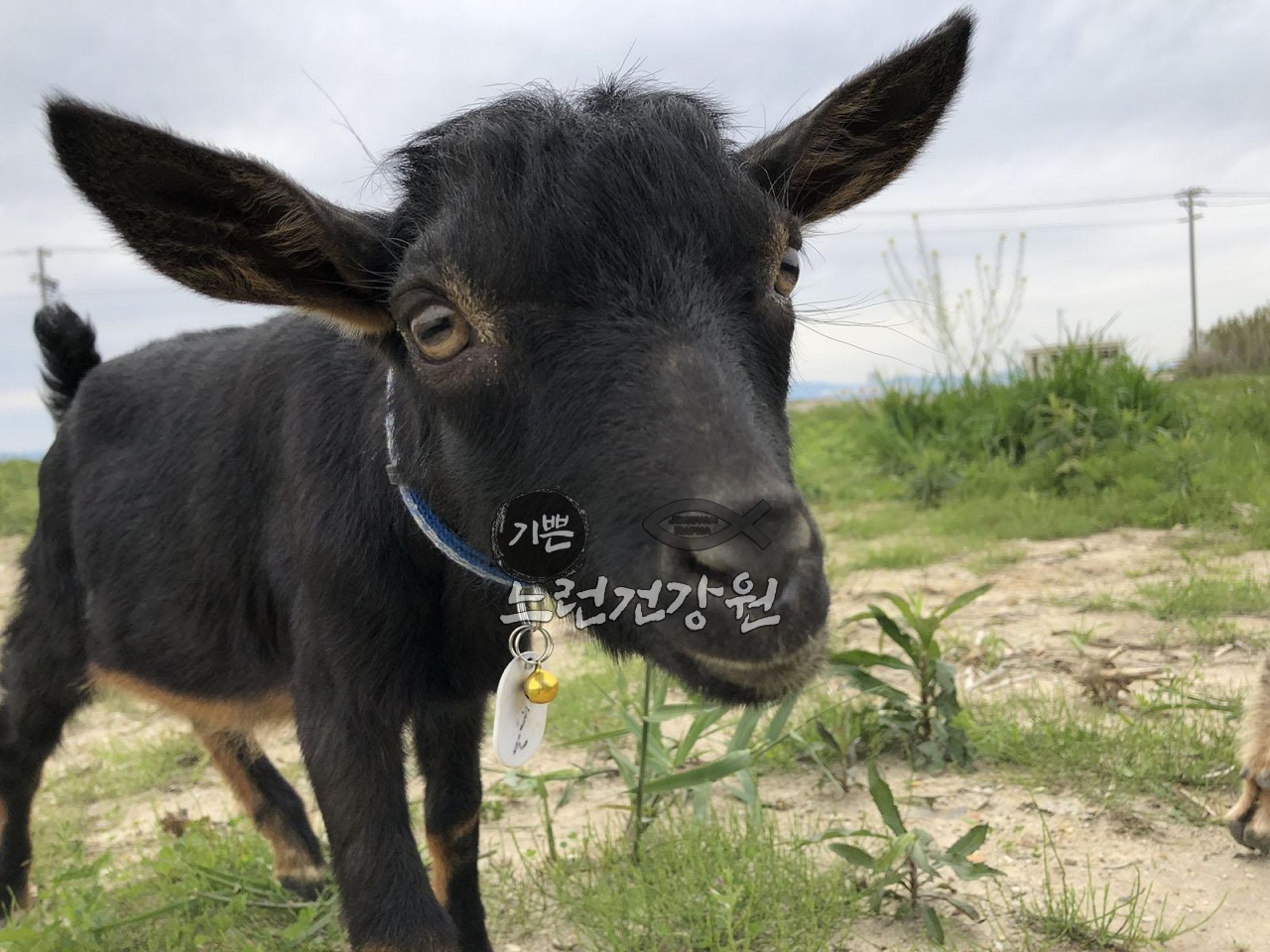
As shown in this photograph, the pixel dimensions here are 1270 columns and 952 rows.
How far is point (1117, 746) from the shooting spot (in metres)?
3.46

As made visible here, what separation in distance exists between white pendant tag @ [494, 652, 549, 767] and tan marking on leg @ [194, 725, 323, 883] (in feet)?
5.61

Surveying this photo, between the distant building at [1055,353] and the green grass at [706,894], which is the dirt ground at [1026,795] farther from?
the distant building at [1055,353]

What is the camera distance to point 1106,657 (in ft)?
14.1

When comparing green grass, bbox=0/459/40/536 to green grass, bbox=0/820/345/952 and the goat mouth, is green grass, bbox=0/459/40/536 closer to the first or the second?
green grass, bbox=0/820/345/952

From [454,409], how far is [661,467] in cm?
55

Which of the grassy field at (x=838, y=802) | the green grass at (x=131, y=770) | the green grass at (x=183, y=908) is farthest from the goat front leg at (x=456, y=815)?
the green grass at (x=131, y=770)

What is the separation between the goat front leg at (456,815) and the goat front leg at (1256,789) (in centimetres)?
219

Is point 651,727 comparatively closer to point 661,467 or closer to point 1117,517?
point 661,467

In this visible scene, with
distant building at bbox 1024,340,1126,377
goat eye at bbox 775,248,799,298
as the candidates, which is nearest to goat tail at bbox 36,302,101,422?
goat eye at bbox 775,248,799,298

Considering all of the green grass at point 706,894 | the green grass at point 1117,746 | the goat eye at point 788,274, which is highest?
the goat eye at point 788,274

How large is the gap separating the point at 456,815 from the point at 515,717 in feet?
2.62

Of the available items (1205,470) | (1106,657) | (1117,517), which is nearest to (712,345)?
(1106,657)

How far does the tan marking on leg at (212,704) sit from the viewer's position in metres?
3.22

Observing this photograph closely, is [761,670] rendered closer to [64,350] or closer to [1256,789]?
[1256,789]
